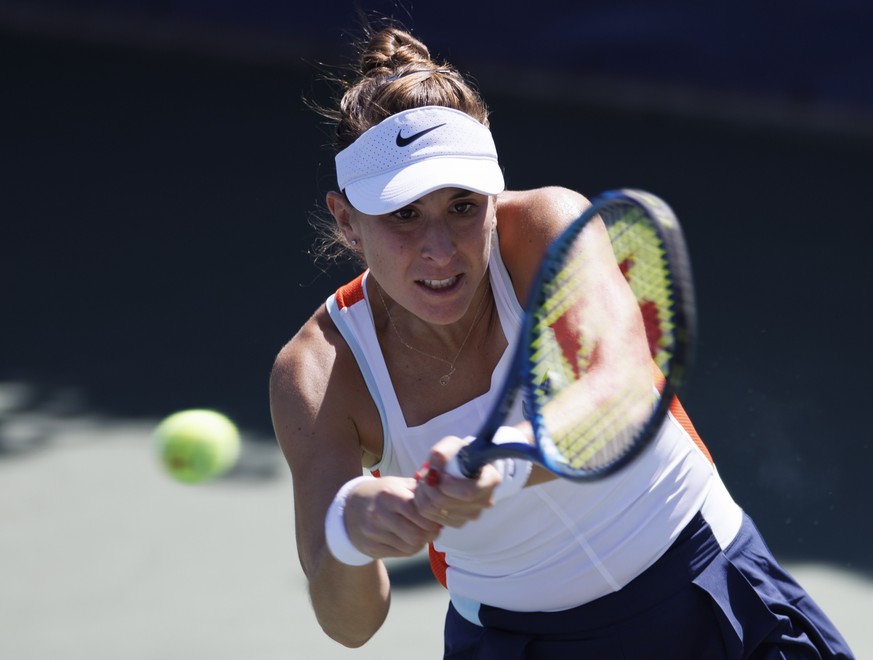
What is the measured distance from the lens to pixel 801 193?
550cm

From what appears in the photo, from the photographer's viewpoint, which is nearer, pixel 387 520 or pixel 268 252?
pixel 387 520

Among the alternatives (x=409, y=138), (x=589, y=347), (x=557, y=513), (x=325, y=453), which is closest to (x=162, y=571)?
(x=325, y=453)

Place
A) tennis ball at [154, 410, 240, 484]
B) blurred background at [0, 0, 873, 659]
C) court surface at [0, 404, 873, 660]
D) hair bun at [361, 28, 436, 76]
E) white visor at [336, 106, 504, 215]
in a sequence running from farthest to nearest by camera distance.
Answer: blurred background at [0, 0, 873, 659] < court surface at [0, 404, 873, 660] < tennis ball at [154, 410, 240, 484] < hair bun at [361, 28, 436, 76] < white visor at [336, 106, 504, 215]

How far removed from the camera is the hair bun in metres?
2.06

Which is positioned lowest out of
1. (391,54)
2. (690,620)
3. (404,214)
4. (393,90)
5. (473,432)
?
(690,620)

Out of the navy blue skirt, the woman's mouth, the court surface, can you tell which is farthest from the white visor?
the court surface

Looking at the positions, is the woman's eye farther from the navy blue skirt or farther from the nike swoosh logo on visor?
the navy blue skirt

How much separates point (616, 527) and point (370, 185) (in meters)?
0.64

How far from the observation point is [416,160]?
1.84 m

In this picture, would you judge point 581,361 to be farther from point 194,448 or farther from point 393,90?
point 194,448

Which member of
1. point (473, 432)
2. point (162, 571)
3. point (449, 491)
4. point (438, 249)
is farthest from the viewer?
point (162, 571)

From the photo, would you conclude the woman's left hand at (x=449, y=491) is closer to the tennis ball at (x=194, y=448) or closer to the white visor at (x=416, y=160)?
the white visor at (x=416, y=160)

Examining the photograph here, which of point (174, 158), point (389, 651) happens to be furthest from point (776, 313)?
point (174, 158)

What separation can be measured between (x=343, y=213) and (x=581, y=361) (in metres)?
0.52
